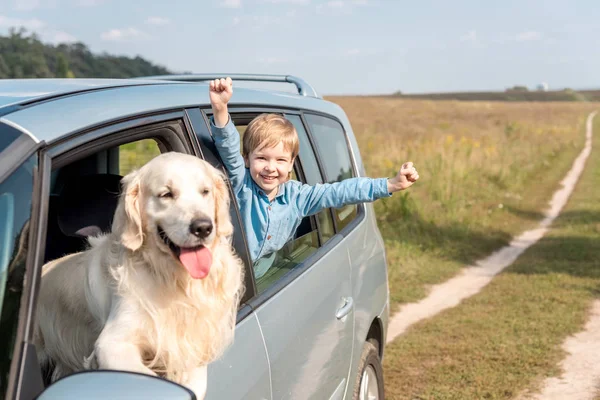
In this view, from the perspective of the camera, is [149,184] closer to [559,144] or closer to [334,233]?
[334,233]

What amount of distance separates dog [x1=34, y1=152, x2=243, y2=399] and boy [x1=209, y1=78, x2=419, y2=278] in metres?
0.71

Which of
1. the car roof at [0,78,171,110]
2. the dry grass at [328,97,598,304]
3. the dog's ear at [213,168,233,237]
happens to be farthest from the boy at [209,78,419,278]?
the dry grass at [328,97,598,304]

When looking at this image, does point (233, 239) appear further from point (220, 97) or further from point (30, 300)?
point (30, 300)

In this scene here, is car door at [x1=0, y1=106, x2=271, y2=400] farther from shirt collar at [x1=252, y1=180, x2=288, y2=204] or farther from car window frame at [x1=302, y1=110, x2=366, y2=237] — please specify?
car window frame at [x1=302, y1=110, x2=366, y2=237]

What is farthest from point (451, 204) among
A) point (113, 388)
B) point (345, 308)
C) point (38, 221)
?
point (113, 388)

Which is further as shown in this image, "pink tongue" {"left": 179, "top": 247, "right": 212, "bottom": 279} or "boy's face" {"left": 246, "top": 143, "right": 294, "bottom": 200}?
"boy's face" {"left": 246, "top": 143, "right": 294, "bottom": 200}

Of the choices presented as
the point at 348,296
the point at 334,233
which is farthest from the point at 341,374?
the point at 334,233

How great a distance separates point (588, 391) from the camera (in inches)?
220

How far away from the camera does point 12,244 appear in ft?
5.35

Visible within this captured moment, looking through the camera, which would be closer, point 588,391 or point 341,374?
point 341,374

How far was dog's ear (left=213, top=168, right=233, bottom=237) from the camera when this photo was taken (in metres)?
2.19

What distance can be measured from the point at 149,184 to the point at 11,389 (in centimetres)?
72

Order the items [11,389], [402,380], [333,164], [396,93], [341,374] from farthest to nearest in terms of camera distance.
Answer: [396,93]
[402,380]
[333,164]
[341,374]
[11,389]

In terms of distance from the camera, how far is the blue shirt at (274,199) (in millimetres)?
2766
